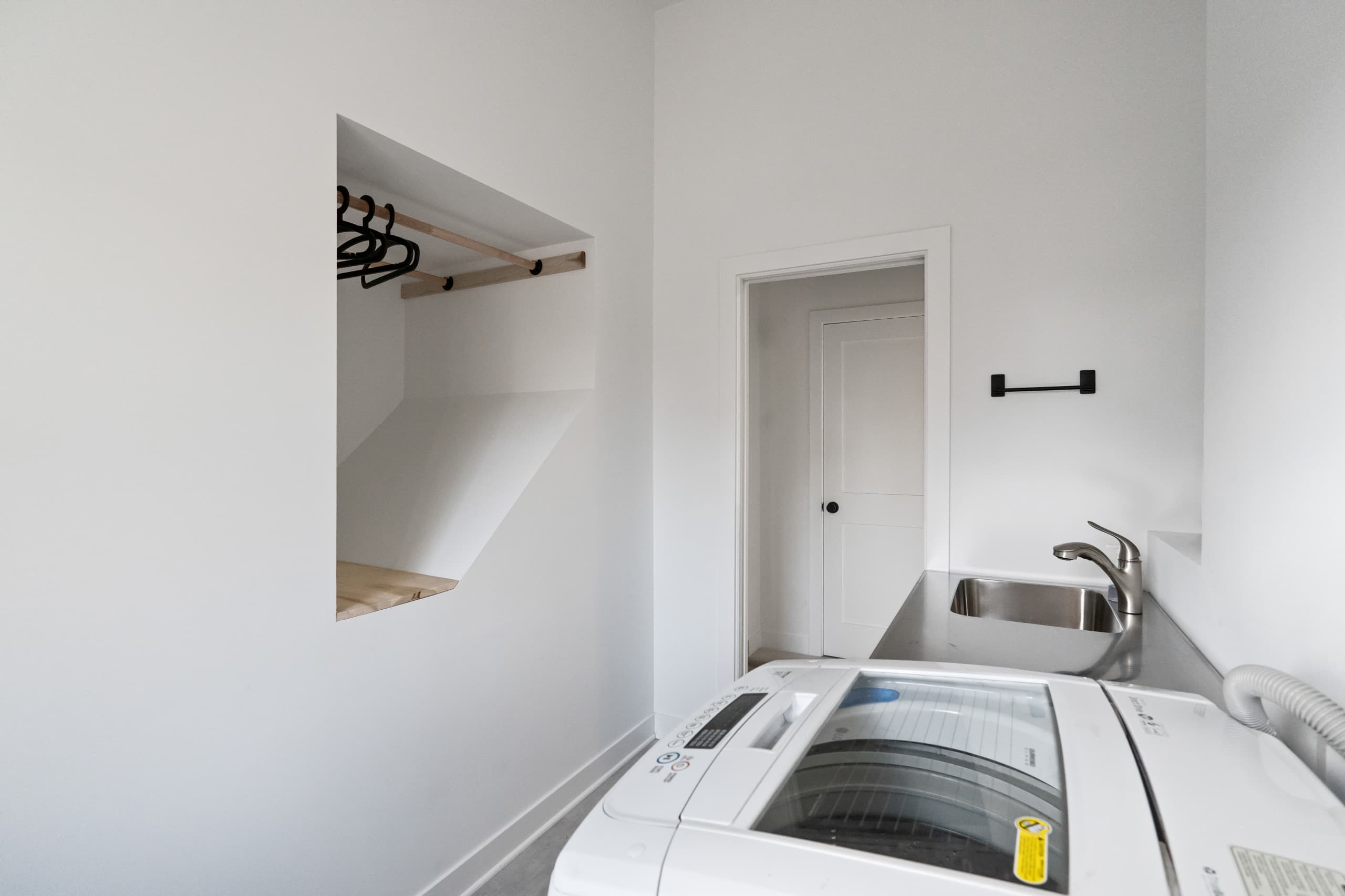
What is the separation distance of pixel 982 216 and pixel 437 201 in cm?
172

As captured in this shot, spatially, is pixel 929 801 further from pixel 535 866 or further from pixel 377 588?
pixel 535 866

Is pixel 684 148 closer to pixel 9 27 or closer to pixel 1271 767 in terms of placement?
pixel 9 27

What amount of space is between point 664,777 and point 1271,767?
0.60 metres

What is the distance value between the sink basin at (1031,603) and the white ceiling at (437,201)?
1754 mm

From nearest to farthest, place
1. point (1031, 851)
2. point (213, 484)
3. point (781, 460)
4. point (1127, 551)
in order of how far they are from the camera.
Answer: point (1031, 851)
point (213, 484)
point (1127, 551)
point (781, 460)

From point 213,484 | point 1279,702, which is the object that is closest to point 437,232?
point 213,484

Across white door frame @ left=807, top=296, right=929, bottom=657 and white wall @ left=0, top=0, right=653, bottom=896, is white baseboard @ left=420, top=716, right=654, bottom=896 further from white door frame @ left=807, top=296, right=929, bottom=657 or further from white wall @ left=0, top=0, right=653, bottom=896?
white door frame @ left=807, top=296, right=929, bottom=657

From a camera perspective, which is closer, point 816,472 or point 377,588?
point 377,588

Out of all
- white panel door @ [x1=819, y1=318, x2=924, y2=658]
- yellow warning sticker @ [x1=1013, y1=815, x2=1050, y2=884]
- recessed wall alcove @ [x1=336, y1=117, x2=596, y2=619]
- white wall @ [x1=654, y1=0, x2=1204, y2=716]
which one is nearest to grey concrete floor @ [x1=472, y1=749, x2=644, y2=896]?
white wall @ [x1=654, y1=0, x2=1204, y2=716]

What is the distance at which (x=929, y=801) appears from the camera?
658 millimetres

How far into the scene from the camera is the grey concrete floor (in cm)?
188

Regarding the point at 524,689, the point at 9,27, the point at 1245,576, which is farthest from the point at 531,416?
the point at 1245,576

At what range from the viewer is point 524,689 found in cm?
208

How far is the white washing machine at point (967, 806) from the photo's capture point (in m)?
0.53
